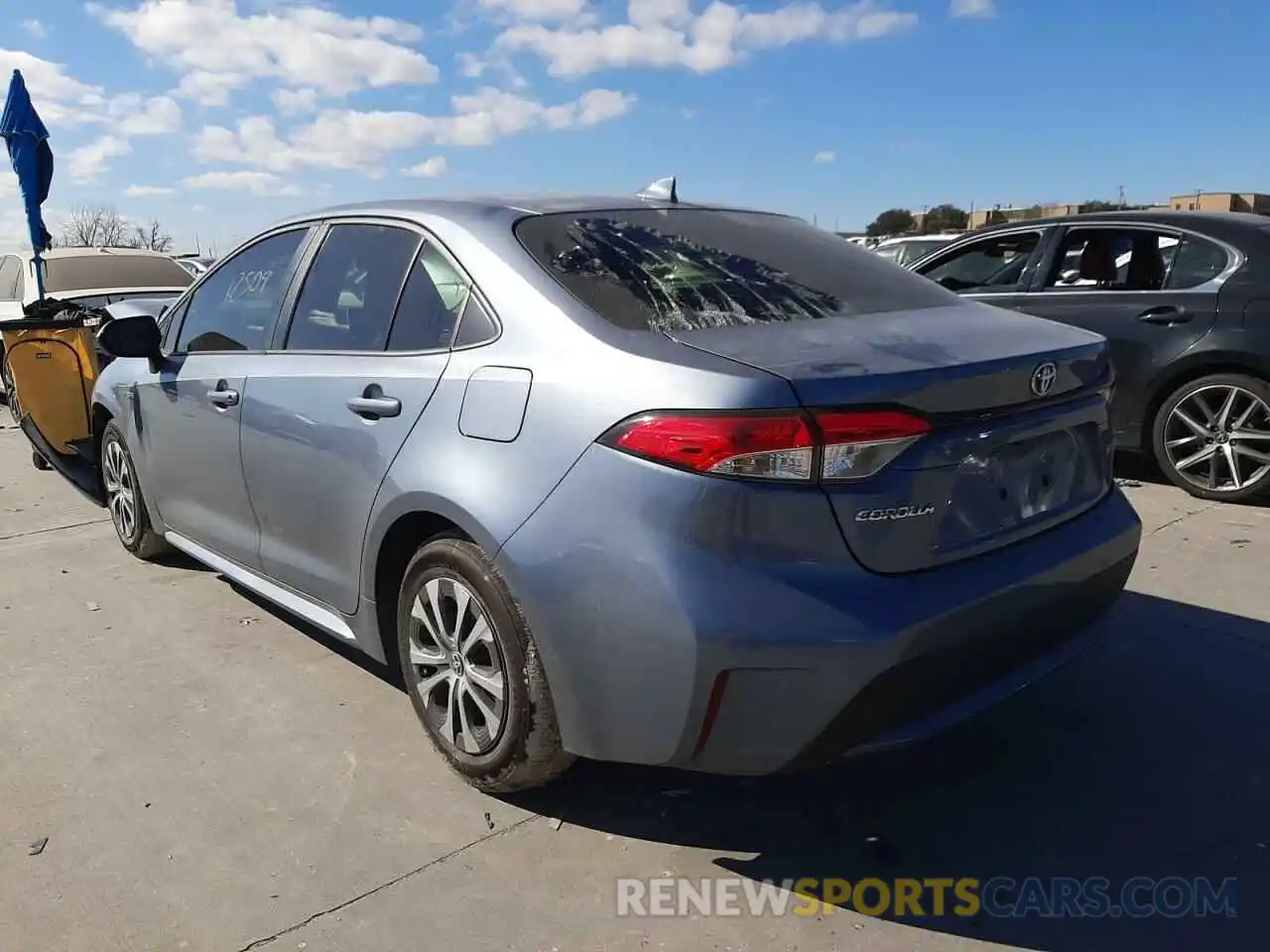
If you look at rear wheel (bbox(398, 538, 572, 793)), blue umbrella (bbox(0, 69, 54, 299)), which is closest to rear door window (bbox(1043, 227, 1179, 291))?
rear wheel (bbox(398, 538, 572, 793))

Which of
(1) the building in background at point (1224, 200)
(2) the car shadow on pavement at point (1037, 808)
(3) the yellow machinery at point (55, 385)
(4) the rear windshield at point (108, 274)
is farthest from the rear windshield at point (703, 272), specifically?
(1) the building in background at point (1224, 200)

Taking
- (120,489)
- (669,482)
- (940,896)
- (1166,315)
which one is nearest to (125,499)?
(120,489)

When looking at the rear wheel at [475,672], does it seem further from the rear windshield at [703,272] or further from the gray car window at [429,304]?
the rear windshield at [703,272]

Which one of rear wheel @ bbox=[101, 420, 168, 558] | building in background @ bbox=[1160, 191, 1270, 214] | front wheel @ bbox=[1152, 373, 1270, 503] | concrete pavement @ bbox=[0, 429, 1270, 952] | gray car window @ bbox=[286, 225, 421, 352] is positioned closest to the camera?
concrete pavement @ bbox=[0, 429, 1270, 952]

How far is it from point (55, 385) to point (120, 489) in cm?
142

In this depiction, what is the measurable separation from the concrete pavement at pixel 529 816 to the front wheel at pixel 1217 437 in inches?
80.5

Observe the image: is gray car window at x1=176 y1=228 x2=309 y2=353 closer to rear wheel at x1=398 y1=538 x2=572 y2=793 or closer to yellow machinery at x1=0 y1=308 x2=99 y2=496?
rear wheel at x1=398 y1=538 x2=572 y2=793

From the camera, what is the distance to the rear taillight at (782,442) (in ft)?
6.91

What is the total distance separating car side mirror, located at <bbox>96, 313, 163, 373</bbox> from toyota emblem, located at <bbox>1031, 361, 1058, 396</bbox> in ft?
11.2

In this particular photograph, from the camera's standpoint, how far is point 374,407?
2.90 meters

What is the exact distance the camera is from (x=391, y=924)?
7.63 ft

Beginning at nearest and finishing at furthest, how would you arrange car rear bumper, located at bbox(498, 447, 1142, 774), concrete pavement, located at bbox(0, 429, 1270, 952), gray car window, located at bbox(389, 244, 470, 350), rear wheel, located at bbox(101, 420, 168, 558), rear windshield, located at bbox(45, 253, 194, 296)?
1. car rear bumper, located at bbox(498, 447, 1142, 774)
2. concrete pavement, located at bbox(0, 429, 1270, 952)
3. gray car window, located at bbox(389, 244, 470, 350)
4. rear wheel, located at bbox(101, 420, 168, 558)
5. rear windshield, located at bbox(45, 253, 194, 296)

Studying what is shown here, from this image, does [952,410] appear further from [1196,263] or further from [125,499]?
[1196,263]

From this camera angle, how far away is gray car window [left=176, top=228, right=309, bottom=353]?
3.64m
